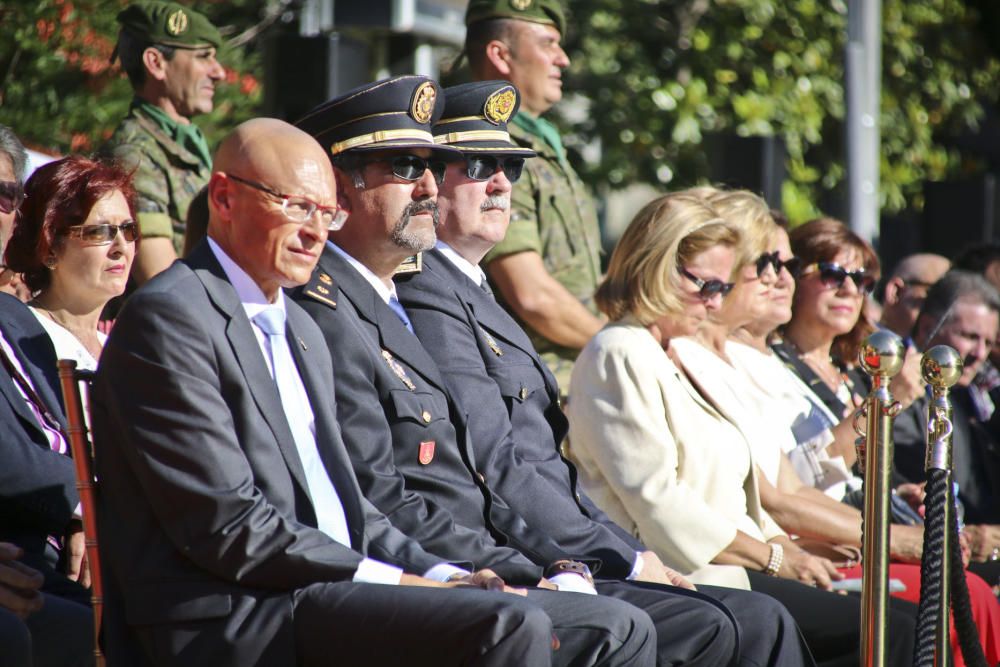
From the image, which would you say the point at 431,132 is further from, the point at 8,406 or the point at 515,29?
the point at 515,29

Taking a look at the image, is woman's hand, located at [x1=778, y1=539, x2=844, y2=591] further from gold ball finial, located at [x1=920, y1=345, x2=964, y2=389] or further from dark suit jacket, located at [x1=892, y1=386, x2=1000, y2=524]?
dark suit jacket, located at [x1=892, y1=386, x2=1000, y2=524]

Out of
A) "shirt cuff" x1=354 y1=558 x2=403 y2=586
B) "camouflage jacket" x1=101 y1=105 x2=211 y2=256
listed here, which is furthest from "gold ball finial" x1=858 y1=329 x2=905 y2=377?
"camouflage jacket" x1=101 y1=105 x2=211 y2=256

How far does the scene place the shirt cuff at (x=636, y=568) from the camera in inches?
172

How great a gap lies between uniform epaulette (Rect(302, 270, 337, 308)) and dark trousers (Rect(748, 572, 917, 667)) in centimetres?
180

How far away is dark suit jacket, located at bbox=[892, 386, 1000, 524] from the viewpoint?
6.57 m

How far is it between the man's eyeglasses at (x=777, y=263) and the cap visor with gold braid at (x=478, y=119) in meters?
1.38

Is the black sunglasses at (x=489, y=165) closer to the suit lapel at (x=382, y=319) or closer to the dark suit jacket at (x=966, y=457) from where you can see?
the suit lapel at (x=382, y=319)

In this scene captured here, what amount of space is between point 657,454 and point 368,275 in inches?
49.0

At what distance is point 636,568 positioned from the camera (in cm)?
438

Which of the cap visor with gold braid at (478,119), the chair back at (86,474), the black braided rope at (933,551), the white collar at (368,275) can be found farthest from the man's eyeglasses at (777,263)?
the chair back at (86,474)

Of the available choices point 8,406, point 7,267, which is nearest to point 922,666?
point 8,406

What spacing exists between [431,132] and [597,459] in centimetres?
120

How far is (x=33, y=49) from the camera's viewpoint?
7.66 metres

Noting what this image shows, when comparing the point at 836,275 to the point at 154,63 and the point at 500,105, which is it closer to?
the point at 500,105
